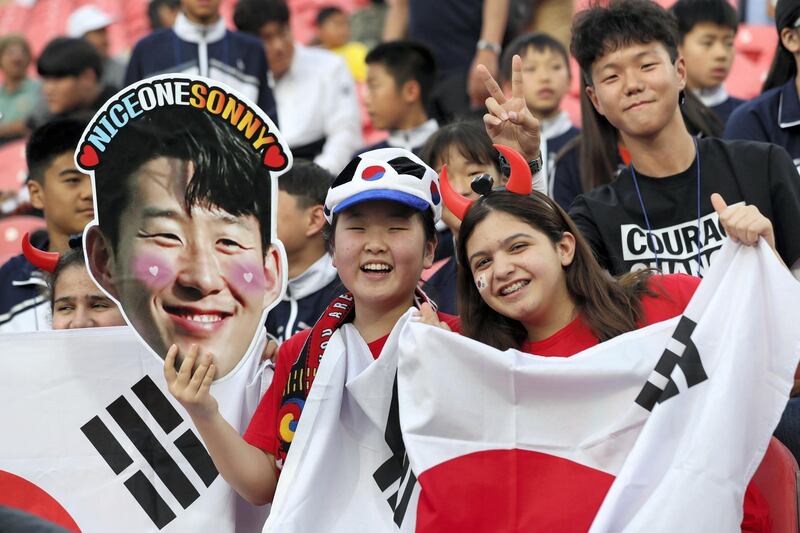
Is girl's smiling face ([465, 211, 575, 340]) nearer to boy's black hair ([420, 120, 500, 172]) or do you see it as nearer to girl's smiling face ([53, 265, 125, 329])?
boy's black hair ([420, 120, 500, 172])

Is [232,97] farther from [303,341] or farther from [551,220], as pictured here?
[551,220]

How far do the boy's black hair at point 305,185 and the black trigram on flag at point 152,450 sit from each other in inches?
51.1

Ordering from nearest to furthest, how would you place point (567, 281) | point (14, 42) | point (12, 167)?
point (567, 281) → point (12, 167) → point (14, 42)

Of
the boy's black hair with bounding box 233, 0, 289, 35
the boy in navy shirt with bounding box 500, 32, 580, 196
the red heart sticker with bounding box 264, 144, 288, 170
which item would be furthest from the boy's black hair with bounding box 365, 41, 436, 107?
the red heart sticker with bounding box 264, 144, 288, 170

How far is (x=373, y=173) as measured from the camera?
131 inches

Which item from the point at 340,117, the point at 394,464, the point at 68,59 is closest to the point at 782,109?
→ the point at 394,464

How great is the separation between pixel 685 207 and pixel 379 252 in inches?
39.7

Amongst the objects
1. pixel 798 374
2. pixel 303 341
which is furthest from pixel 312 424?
pixel 798 374

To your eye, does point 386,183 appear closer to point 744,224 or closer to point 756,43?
point 744,224

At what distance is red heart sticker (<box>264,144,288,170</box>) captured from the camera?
3.38 meters

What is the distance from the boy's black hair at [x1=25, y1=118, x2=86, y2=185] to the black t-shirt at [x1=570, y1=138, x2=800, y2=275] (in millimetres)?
1973

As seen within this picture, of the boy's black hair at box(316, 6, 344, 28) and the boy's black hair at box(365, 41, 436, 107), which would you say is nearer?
the boy's black hair at box(365, 41, 436, 107)

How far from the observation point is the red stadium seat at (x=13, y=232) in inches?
253

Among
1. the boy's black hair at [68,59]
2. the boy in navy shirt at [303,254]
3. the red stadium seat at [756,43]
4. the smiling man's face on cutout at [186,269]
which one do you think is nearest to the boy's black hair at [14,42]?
the boy's black hair at [68,59]
